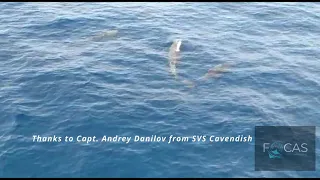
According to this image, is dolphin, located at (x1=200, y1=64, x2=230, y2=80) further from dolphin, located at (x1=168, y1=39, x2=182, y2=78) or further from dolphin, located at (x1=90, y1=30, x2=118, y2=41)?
dolphin, located at (x1=90, y1=30, x2=118, y2=41)

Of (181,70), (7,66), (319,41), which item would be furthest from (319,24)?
(7,66)

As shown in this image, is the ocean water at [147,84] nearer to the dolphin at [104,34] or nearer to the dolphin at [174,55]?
the dolphin at [174,55]

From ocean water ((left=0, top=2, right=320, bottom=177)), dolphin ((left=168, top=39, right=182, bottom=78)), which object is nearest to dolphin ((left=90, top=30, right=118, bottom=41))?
ocean water ((left=0, top=2, right=320, bottom=177))

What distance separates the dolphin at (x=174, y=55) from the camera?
3862cm

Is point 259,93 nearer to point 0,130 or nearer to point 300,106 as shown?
point 300,106

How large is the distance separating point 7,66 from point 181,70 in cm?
1613

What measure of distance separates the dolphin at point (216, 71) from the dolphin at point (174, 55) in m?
2.90

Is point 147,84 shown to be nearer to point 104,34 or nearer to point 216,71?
point 216,71

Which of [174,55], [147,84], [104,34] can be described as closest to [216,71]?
[174,55]

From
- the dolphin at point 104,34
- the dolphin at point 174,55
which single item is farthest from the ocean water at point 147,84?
the dolphin at point 104,34

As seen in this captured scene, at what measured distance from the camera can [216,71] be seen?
38.5 metres

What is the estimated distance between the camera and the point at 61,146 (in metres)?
29.3

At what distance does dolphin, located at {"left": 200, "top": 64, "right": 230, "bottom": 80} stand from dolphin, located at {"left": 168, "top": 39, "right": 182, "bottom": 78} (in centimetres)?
290

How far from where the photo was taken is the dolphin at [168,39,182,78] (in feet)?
127
